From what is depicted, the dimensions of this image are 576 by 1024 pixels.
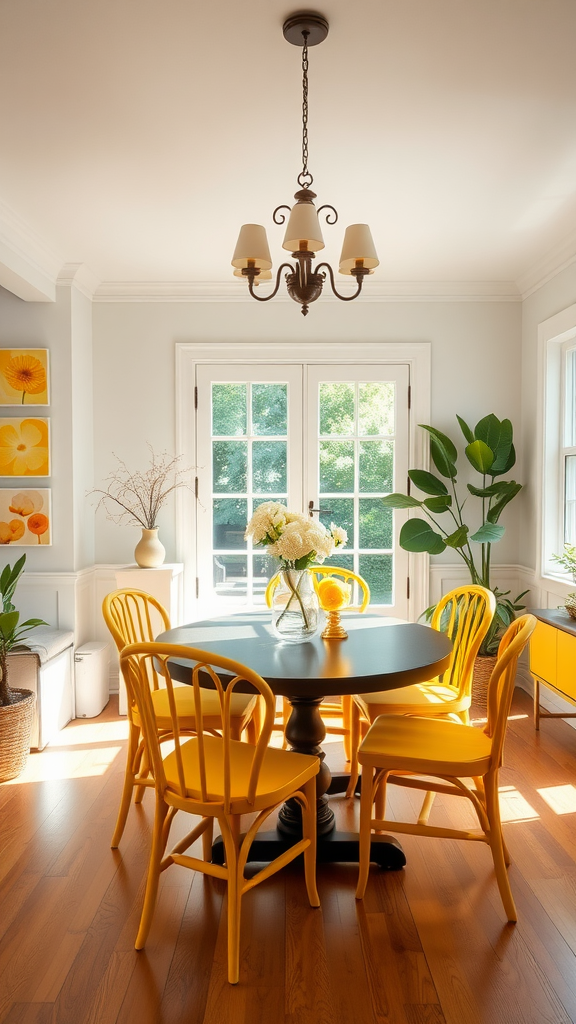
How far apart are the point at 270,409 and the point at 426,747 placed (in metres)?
2.96

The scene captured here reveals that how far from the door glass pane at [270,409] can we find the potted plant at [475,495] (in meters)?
0.90

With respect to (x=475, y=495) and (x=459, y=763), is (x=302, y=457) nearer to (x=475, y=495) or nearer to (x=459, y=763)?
(x=475, y=495)

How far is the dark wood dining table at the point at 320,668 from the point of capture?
2.18 m

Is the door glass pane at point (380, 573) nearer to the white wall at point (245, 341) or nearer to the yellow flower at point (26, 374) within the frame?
A: the white wall at point (245, 341)

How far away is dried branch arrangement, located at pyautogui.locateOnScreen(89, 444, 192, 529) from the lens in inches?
191

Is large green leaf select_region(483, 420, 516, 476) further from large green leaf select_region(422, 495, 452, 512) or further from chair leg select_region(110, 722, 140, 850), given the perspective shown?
chair leg select_region(110, 722, 140, 850)

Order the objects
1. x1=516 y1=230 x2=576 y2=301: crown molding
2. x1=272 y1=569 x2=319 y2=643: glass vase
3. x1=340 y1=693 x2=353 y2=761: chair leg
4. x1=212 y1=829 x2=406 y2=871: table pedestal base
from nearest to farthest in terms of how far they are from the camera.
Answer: x1=212 y1=829 x2=406 y2=871: table pedestal base → x1=272 y1=569 x2=319 y2=643: glass vase → x1=340 y1=693 x2=353 y2=761: chair leg → x1=516 y1=230 x2=576 y2=301: crown molding

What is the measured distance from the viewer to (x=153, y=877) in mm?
→ 2127

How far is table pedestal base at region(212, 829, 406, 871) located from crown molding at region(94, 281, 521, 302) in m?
3.41

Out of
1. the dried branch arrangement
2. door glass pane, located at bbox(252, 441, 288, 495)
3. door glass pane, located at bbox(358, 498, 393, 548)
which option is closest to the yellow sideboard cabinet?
door glass pane, located at bbox(358, 498, 393, 548)

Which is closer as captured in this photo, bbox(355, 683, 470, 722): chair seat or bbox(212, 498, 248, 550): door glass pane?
bbox(355, 683, 470, 722): chair seat

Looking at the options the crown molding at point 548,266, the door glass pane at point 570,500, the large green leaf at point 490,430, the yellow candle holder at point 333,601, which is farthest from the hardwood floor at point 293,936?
the crown molding at point 548,266

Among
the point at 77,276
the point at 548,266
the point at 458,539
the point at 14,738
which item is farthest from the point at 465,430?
the point at 14,738

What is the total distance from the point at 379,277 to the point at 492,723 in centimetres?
324
